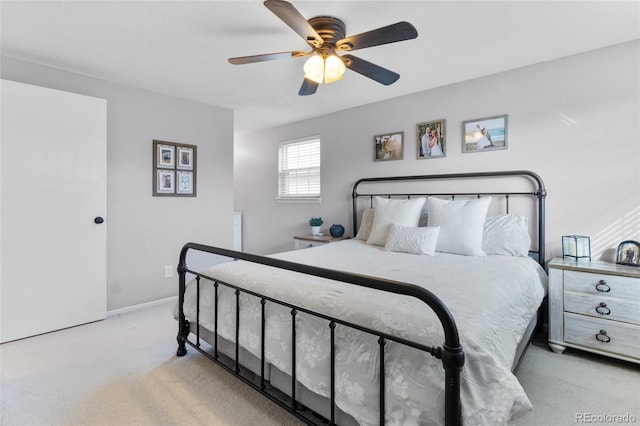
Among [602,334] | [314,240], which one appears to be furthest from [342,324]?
[314,240]

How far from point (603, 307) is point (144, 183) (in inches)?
157

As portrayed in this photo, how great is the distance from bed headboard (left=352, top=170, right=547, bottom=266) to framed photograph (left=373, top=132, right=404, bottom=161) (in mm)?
244

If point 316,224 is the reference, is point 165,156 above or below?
above

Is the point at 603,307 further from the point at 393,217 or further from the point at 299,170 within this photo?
the point at 299,170

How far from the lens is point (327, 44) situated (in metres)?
1.92

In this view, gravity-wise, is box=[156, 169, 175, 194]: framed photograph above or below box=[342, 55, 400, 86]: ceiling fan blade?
below

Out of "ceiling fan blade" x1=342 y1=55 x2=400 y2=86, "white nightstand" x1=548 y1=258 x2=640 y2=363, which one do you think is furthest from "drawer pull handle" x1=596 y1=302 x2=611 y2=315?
"ceiling fan blade" x1=342 y1=55 x2=400 y2=86

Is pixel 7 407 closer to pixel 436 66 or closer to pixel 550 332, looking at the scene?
pixel 550 332

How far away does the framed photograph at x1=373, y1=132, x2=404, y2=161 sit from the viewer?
3.49 m

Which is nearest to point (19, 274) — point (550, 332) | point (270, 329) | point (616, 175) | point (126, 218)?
point (126, 218)

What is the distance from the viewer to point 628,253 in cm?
223

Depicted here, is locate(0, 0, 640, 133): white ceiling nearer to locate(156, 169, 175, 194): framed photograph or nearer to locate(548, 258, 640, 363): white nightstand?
locate(156, 169, 175, 194): framed photograph

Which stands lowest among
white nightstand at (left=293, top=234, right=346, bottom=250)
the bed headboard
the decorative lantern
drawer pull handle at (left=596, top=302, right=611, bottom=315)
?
drawer pull handle at (left=596, top=302, right=611, bottom=315)

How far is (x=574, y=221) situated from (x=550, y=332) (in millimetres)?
907
